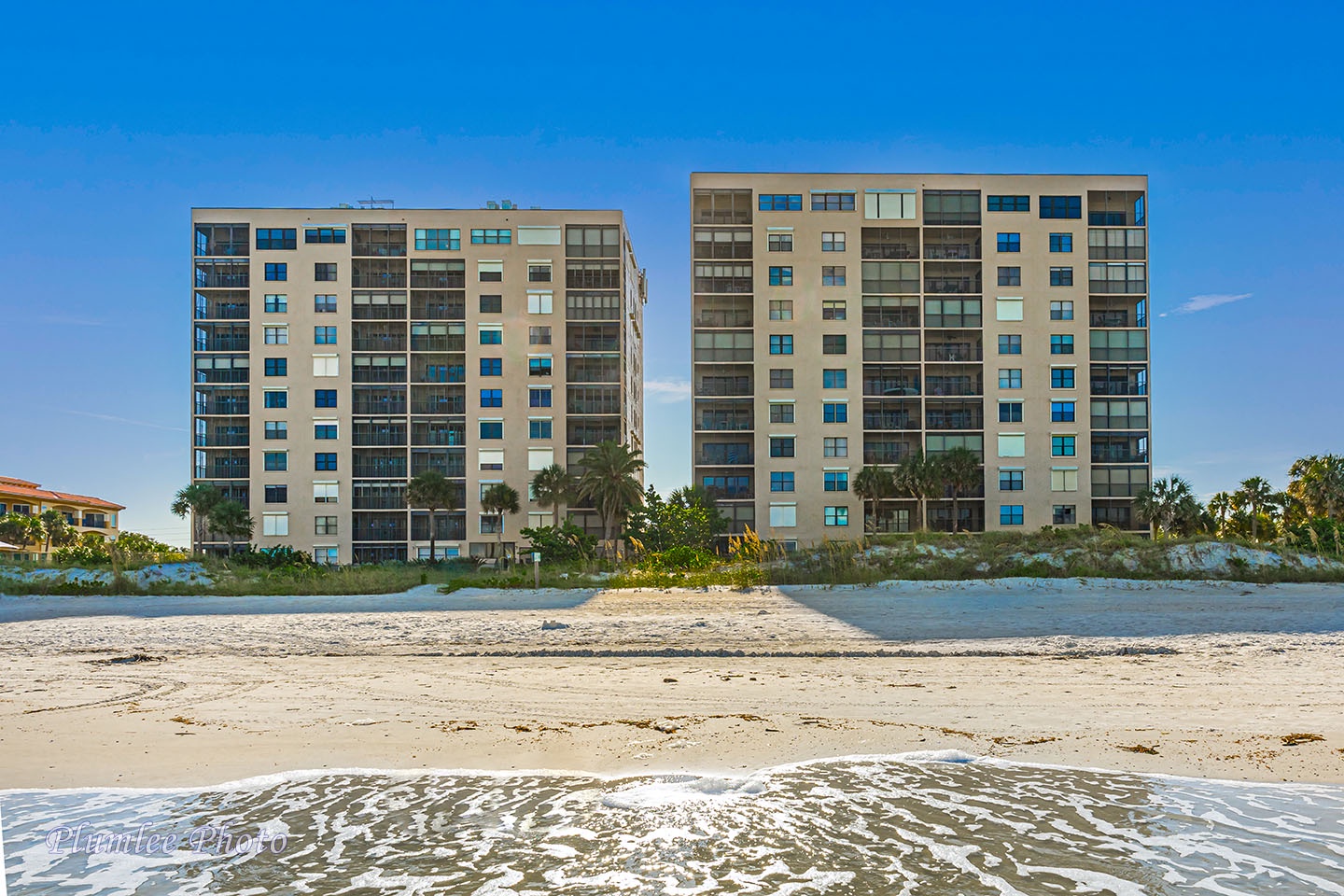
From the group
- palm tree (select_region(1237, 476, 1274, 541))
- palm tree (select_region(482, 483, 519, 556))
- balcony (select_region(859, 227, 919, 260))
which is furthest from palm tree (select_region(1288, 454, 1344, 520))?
palm tree (select_region(482, 483, 519, 556))

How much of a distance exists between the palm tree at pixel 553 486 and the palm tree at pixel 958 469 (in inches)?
1097

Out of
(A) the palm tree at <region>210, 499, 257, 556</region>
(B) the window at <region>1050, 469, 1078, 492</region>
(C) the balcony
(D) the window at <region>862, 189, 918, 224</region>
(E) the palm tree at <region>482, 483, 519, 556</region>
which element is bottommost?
(A) the palm tree at <region>210, 499, 257, 556</region>

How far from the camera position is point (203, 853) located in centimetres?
681

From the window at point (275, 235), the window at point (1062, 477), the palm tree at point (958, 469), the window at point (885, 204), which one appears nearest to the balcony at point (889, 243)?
the window at point (885, 204)

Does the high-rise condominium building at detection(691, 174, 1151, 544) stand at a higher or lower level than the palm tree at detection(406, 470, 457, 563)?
higher

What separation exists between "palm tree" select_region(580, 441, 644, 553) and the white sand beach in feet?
144

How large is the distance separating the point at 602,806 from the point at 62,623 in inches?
805

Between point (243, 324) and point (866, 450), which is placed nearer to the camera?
point (866, 450)

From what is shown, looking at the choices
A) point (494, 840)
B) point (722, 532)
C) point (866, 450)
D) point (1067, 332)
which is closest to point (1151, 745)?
point (494, 840)

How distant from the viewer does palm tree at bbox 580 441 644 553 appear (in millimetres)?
68250

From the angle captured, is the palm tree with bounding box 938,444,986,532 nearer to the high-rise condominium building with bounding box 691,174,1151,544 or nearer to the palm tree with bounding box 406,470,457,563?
the high-rise condominium building with bounding box 691,174,1151,544

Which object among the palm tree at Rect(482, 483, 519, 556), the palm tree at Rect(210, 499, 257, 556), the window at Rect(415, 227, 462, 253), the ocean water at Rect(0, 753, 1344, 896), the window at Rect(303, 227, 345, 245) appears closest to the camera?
the ocean water at Rect(0, 753, 1344, 896)

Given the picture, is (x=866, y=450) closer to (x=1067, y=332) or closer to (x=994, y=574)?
(x=1067, y=332)

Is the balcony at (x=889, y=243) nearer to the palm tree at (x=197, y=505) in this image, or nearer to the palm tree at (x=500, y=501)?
the palm tree at (x=500, y=501)
